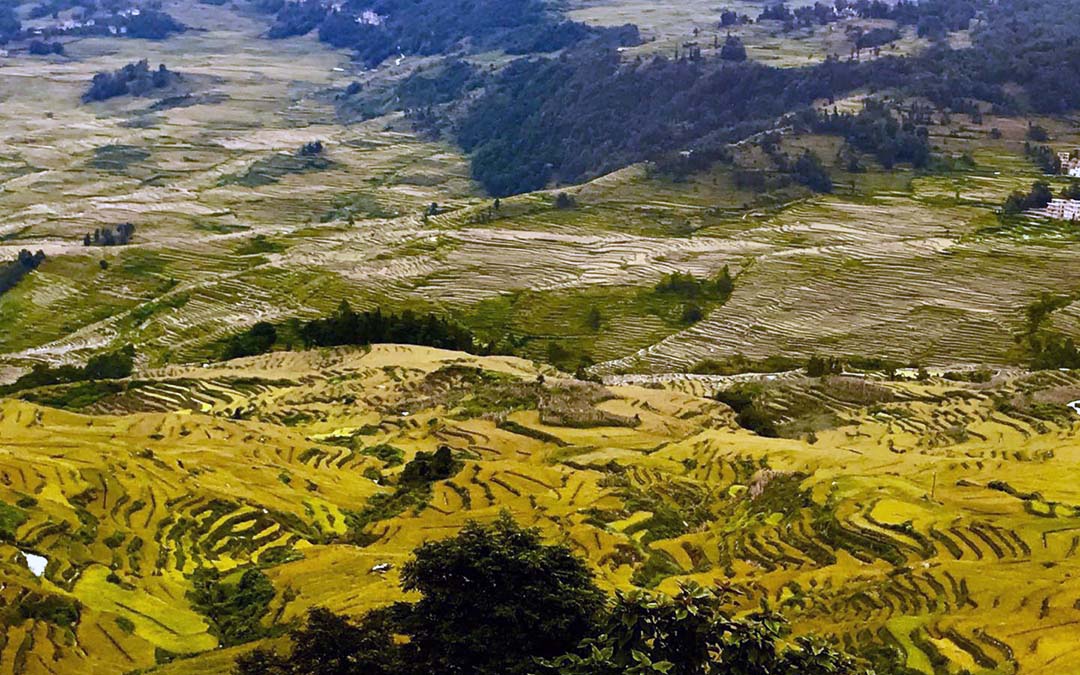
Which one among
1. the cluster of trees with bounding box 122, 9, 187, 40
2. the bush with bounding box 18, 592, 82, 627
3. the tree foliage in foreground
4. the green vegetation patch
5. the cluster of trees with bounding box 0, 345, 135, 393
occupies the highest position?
the cluster of trees with bounding box 122, 9, 187, 40

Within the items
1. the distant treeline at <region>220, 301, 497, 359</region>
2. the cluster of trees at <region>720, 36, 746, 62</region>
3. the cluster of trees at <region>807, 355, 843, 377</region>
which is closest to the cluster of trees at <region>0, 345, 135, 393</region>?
the distant treeline at <region>220, 301, 497, 359</region>

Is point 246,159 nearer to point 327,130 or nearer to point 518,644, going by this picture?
point 327,130

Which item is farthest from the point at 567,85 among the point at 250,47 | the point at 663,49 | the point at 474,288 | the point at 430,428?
the point at 430,428

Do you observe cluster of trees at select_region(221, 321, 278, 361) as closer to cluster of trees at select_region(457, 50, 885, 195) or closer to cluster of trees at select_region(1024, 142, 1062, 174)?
cluster of trees at select_region(457, 50, 885, 195)

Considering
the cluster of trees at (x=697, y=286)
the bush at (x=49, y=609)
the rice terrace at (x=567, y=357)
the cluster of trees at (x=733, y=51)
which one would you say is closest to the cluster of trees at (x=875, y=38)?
the rice terrace at (x=567, y=357)

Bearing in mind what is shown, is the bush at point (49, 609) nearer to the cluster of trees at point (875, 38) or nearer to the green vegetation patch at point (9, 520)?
the green vegetation patch at point (9, 520)

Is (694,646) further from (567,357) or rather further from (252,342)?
(252,342)

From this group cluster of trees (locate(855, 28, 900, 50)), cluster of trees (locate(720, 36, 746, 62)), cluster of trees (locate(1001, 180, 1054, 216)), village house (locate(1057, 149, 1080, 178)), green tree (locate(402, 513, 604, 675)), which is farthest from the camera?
cluster of trees (locate(855, 28, 900, 50))
